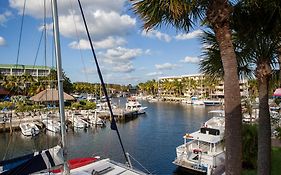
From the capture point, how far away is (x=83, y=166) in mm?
9031

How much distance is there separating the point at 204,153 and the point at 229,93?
18041mm

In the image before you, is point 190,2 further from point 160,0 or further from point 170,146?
point 170,146

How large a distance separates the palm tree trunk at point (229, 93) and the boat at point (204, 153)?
49.7 feet

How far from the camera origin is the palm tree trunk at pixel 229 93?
449cm

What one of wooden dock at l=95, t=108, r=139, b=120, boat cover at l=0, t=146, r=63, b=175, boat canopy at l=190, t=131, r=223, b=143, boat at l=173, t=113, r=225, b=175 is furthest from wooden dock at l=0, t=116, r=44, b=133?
boat cover at l=0, t=146, r=63, b=175

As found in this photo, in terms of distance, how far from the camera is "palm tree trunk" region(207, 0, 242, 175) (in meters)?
4.49

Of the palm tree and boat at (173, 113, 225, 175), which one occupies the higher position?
the palm tree

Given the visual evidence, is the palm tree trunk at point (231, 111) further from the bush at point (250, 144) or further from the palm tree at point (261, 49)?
the bush at point (250, 144)

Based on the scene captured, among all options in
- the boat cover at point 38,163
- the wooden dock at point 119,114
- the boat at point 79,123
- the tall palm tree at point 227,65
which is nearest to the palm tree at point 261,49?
the tall palm tree at point 227,65

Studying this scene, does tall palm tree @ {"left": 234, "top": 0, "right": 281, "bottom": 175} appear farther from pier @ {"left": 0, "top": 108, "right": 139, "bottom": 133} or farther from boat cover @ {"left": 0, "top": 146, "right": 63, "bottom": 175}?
pier @ {"left": 0, "top": 108, "right": 139, "bottom": 133}

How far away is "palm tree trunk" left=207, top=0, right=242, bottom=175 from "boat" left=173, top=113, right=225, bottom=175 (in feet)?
49.7

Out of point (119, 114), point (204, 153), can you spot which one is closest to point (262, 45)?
point (204, 153)

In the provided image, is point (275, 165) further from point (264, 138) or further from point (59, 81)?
point (59, 81)

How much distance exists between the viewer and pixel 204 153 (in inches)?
849
